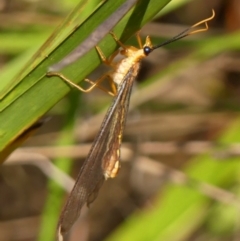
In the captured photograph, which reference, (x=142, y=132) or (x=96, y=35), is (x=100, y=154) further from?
(x=142, y=132)

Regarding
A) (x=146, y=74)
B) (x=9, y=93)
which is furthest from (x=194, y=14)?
(x=9, y=93)

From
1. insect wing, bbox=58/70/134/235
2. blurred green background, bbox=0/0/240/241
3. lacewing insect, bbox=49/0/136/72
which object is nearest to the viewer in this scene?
lacewing insect, bbox=49/0/136/72

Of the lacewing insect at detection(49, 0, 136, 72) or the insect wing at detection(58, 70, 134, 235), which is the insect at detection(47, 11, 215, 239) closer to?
the insect wing at detection(58, 70, 134, 235)

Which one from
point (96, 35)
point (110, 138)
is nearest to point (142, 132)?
point (110, 138)

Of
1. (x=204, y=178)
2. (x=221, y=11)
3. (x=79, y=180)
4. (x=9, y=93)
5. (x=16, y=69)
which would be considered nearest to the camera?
(x=9, y=93)

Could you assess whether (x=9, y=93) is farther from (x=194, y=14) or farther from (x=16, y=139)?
(x=194, y=14)

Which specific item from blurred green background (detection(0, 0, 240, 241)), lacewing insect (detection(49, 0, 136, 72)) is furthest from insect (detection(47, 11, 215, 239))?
lacewing insect (detection(49, 0, 136, 72))
